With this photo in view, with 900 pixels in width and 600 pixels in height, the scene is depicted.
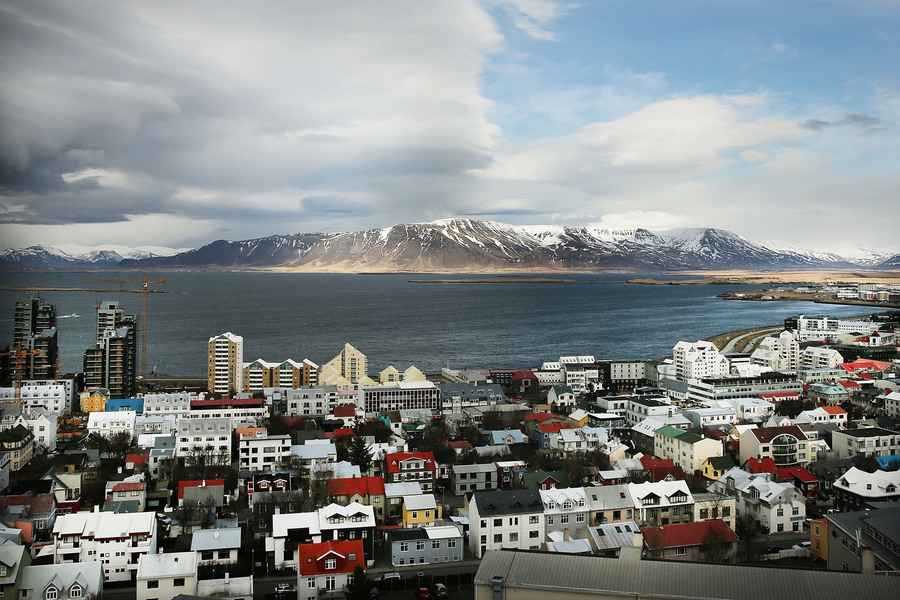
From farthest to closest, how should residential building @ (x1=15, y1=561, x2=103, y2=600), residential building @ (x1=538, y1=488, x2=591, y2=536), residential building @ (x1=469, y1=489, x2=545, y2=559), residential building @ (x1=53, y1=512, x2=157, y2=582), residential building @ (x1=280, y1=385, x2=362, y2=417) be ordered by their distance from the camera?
1. residential building @ (x1=280, y1=385, x2=362, y2=417)
2. residential building @ (x1=538, y1=488, x2=591, y2=536)
3. residential building @ (x1=469, y1=489, x2=545, y2=559)
4. residential building @ (x1=53, y1=512, x2=157, y2=582)
5. residential building @ (x1=15, y1=561, x2=103, y2=600)

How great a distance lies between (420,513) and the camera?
4.75 meters

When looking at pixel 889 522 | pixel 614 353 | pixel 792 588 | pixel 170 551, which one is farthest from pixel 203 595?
pixel 614 353

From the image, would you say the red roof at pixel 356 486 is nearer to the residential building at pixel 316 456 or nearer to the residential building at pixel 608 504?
the residential building at pixel 316 456

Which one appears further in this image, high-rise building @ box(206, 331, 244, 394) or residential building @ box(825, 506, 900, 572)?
high-rise building @ box(206, 331, 244, 394)

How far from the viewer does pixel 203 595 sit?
3699 mm

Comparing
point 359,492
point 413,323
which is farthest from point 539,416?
point 413,323

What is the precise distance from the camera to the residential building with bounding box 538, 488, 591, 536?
459cm

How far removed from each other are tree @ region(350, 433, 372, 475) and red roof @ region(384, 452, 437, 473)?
7.5 inches

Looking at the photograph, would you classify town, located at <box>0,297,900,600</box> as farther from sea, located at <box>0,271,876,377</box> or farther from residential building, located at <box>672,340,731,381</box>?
sea, located at <box>0,271,876,377</box>

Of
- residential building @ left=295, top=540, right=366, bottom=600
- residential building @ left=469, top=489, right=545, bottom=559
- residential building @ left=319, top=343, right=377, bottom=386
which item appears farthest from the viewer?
residential building @ left=319, top=343, right=377, bottom=386

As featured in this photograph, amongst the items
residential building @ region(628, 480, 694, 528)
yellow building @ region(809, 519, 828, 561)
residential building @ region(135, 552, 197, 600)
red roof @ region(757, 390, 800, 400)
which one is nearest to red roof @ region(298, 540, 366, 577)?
residential building @ region(135, 552, 197, 600)

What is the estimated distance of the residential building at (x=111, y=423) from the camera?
6.95 m

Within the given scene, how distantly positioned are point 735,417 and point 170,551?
223 inches

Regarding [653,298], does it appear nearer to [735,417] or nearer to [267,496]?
[735,417]
